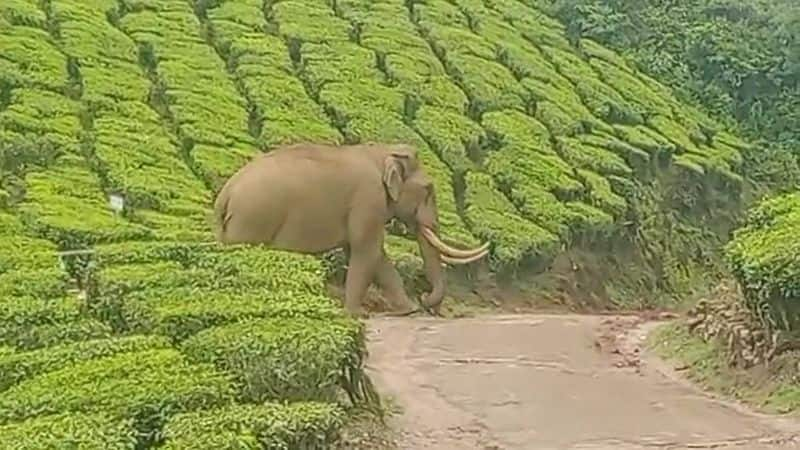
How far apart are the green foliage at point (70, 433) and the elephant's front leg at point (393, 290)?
8796 millimetres

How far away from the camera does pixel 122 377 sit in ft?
26.5

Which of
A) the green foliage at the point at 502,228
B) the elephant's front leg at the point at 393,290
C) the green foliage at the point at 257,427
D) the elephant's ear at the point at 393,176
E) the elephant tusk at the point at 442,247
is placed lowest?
the green foliage at the point at 502,228

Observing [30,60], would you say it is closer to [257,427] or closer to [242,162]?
[242,162]

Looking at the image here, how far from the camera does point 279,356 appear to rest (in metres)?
8.61

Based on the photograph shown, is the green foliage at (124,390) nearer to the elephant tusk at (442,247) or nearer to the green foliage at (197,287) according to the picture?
the green foliage at (197,287)

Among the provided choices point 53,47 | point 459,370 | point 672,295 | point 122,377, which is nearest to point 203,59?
point 53,47

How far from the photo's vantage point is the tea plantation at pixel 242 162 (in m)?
8.20

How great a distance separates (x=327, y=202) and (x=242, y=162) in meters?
3.93

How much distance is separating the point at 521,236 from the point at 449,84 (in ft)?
16.5

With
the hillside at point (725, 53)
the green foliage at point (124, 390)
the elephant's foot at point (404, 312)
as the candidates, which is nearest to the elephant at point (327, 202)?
the elephant's foot at point (404, 312)

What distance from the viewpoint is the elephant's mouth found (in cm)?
1645

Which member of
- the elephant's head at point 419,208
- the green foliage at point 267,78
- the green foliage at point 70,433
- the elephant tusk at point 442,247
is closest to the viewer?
the green foliage at point 70,433

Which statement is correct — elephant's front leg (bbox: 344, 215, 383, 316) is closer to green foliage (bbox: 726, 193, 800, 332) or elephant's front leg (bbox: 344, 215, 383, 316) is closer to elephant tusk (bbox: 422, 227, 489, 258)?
elephant tusk (bbox: 422, 227, 489, 258)

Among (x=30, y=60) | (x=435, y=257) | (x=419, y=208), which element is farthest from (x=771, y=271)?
(x=30, y=60)
